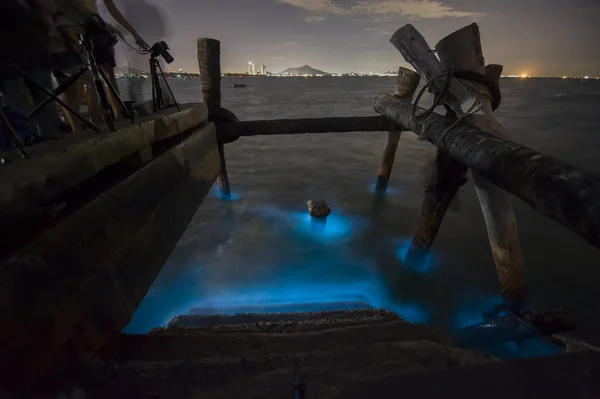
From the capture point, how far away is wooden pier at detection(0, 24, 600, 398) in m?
1.49

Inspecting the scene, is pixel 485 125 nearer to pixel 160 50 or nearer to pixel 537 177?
pixel 537 177

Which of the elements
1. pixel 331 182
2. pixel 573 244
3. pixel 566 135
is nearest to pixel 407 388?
pixel 573 244

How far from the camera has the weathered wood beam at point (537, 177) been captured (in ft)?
6.07

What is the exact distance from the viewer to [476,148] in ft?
9.61

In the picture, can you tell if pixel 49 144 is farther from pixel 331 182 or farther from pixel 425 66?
pixel 331 182

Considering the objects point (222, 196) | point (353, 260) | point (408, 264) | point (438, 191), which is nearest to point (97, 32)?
point (438, 191)

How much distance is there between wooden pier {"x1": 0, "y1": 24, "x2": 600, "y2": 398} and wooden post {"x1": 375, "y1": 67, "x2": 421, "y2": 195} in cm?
309

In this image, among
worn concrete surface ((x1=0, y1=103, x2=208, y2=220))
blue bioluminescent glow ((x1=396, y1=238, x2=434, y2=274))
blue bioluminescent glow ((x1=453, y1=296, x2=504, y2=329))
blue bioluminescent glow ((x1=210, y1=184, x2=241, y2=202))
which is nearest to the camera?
worn concrete surface ((x1=0, y1=103, x2=208, y2=220))

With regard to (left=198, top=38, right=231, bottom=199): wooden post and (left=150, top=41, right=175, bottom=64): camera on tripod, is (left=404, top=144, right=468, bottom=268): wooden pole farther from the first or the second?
(left=198, top=38, right=231, bottom=199): wooden post

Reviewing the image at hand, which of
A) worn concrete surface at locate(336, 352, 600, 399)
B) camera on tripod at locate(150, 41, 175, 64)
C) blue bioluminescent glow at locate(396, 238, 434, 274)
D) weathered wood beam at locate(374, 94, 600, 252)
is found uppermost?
camera on tripod at locate(150, 41, 175, 64)

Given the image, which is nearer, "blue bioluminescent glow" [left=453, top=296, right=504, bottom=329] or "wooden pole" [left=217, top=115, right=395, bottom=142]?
"blue bioluminescent glow" [left=453, top=296, right=504, bottom=329]

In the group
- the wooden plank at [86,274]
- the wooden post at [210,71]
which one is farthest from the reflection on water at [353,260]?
the wooden post at [210,71]

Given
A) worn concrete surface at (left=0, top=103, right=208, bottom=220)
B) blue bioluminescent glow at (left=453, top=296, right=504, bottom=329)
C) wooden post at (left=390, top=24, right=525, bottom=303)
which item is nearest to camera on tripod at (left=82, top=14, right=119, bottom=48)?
worn concrete surface at (left=0, top=103, right=208, bottom=220)

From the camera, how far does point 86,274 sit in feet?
6.20
